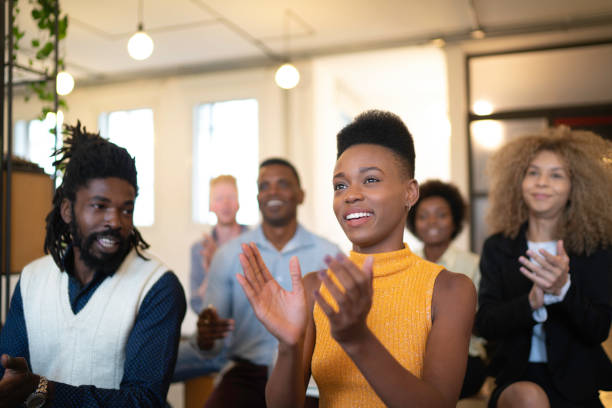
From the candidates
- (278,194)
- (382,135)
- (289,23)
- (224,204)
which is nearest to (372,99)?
(289,23)

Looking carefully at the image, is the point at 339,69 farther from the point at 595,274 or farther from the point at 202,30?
the point at 595,274

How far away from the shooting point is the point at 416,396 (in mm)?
1229

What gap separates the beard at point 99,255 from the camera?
2004 millimetres

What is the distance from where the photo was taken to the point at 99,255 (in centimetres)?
201

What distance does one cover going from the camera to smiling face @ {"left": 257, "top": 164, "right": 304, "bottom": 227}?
3314mm

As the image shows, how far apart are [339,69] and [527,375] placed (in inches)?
244

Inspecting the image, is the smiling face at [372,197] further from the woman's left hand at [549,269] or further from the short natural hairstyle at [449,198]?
the short natural hairstyle at [449,198]

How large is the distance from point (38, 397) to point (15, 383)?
0.10m

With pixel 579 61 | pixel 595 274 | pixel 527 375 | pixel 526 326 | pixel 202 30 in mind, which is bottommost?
pixel 527 375

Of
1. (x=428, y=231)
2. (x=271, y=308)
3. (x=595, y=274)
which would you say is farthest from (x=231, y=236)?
(x=271, y=308)

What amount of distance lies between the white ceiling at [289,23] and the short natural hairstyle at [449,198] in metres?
2.45

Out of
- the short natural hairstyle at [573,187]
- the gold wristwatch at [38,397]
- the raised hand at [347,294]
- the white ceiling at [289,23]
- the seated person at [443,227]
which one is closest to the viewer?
the raised hand at [347,294]

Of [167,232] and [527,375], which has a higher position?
[167,232]

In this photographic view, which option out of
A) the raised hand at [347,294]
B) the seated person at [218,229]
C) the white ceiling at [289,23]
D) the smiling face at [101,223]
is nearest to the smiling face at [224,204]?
the seated person at [218,229]
